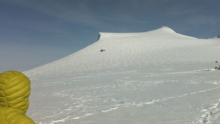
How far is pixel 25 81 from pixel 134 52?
1157 inches

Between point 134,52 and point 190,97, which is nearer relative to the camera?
point 190,97

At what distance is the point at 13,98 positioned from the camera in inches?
64.1

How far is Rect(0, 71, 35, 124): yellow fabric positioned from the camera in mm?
1578

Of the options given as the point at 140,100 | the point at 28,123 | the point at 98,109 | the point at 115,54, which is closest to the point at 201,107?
the point at 140,100

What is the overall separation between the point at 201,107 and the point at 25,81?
4.83 meters

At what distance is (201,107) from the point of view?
17.3ft

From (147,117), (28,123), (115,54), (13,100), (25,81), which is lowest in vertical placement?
(147,117)

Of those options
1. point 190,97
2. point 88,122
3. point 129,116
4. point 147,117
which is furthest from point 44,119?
point 190,97

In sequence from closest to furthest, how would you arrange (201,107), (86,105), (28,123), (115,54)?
(28,123) → (201,107) → (86,105) → (115,54)

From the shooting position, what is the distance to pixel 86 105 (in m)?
6.23

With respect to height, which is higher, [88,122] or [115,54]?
[115,54]

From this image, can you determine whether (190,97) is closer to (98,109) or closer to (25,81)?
(98,109)

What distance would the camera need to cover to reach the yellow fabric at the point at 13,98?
5.18ft

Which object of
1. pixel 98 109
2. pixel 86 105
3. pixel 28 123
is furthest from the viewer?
pixel 86 105
